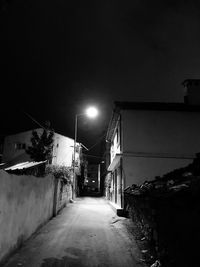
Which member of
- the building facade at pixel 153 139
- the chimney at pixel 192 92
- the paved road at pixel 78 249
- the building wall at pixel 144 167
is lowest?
the paved road at pixel 78 249

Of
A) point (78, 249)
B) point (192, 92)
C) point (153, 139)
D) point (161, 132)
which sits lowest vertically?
point (78, 249)

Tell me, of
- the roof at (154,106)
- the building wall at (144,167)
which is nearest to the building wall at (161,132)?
the roof at (154,106)

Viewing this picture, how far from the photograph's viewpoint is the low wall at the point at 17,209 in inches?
195

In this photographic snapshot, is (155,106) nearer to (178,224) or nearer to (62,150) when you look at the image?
(178,224)

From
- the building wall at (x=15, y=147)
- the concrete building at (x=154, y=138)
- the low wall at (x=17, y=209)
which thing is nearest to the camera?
the low wall at (x=17, y=209)

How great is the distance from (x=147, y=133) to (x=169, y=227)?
11015 millimetres

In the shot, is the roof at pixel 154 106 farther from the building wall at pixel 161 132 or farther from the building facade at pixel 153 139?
the building wall at pixel 161 132

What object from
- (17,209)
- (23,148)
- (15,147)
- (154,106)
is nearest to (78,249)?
(17,209)

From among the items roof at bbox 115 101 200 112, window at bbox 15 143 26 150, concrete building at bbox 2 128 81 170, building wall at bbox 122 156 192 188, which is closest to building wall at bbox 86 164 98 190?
concrete building at bbox 2 128 81 170

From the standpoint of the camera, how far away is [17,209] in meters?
5.89

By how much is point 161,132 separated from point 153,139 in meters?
0.86

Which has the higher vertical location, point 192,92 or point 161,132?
point 192,92

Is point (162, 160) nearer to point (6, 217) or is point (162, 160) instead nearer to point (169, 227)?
point (169, 227)

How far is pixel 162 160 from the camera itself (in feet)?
48.9
